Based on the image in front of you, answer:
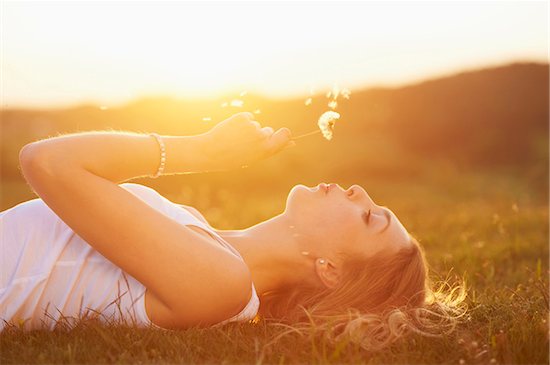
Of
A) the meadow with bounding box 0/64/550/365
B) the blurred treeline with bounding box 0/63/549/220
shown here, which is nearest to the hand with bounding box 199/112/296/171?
the meadow with bounding box 0/64/550/365

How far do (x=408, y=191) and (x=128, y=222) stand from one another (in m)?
14.2

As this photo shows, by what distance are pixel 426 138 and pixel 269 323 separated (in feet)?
56.4

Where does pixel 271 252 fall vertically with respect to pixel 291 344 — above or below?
above

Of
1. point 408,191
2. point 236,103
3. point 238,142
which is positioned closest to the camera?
point 238,142

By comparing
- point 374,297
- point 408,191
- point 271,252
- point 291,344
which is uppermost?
point 271,252

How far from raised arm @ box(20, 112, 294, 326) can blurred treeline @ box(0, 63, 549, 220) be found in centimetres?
1175

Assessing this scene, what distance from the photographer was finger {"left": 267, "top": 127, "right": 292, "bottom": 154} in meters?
3.46

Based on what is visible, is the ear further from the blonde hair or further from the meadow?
→ the meadow

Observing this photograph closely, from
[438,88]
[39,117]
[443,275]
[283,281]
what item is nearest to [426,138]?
[438,88]

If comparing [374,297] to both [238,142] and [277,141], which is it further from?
[238,142]

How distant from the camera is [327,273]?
13.1 feet

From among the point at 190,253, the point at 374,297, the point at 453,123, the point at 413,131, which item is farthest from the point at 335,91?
the point at 453,123

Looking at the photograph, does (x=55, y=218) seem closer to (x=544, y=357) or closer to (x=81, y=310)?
(x=81, y=310)

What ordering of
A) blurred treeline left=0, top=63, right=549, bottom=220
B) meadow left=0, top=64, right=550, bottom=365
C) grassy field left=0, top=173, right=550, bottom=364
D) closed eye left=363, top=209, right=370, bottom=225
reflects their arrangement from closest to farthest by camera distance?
grassy field left=0, top=173, right=550, bottom=364 < meadow left=0, top=64, right=550, bottom=365 < closed eye left=363, top=209, right=370, bottom=225 < blurred treeline left=0, top=63, right=549, bottom=220
